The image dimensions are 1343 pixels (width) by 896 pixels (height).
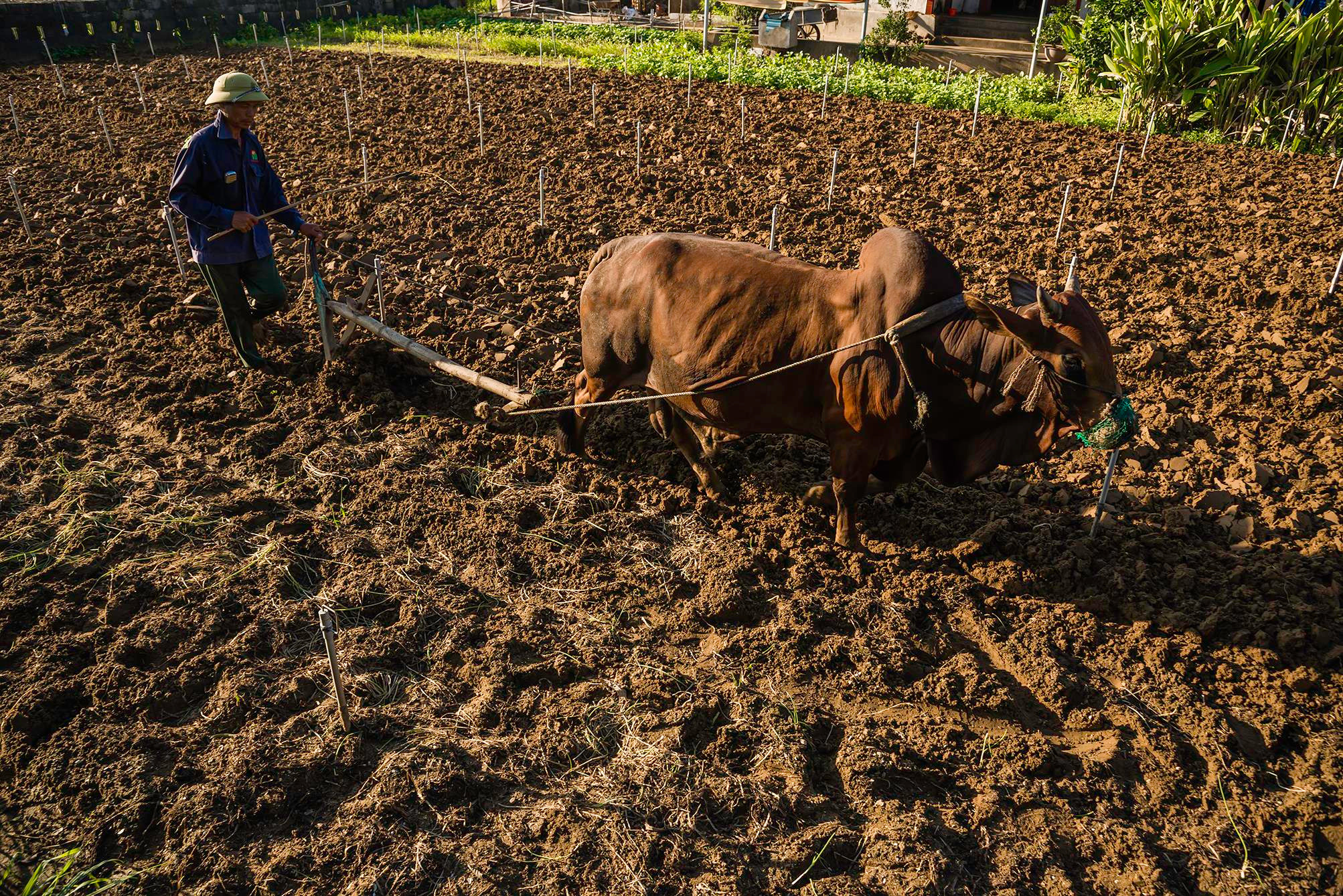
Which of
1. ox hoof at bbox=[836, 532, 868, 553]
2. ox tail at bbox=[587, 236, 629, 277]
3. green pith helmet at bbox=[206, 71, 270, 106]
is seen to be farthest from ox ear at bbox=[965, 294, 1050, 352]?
green pith helmet at bbox=[206, 71, 270, 106]

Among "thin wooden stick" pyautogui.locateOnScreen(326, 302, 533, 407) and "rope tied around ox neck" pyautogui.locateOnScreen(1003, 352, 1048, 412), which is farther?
"thin wooden stick" pyautogui.locateOnScreen(326, 302, 533, 407)

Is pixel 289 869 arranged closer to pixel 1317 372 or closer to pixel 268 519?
pixel 268 519

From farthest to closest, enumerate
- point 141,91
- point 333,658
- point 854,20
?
point 854,20 → point 141,91 → point 333,658

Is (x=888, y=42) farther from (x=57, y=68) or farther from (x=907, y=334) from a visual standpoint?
(x=907, y=334)

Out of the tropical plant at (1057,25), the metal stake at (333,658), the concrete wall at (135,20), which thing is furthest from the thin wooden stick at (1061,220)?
the concrete wall at (135,20)

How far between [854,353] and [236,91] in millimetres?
4573

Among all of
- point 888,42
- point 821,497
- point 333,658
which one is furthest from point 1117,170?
point 888,42

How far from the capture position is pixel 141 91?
50.9 feet

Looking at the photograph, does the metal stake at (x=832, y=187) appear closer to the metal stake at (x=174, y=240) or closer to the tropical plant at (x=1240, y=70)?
the tropical plant at (x=1240, y=70)

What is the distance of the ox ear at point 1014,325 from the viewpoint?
4320 mm

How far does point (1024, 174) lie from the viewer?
11.0 metres

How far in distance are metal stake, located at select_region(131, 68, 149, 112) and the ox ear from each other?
593 inches

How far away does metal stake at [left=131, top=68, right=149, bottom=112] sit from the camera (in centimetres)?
1480

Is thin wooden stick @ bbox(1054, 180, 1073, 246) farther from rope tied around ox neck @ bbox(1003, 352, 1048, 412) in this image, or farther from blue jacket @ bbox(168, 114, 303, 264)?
blue jacket @ bbox(168, 114, 303, 264)
